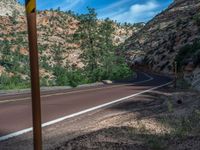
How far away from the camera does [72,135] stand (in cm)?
926

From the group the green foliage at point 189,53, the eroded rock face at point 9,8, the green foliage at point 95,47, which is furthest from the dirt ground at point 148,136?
the eroded rock face at point 9,8

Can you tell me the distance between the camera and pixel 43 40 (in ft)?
361

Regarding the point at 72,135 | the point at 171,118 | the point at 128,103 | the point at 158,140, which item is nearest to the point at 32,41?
the point at 158,140

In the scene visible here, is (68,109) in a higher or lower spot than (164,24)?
lower

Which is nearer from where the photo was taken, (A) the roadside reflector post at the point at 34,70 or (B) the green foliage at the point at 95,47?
(A) the roadside reflector post at the point at 34,70

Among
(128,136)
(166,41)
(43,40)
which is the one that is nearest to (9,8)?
(43,40)

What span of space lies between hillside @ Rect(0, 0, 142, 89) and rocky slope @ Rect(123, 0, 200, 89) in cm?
892

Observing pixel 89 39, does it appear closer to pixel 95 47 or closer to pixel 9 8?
pixel 95 47

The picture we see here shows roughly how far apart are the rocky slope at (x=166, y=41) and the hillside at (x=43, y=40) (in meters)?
8.92

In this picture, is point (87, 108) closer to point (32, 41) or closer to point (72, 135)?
point (72, 135)

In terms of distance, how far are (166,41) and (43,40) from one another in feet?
115

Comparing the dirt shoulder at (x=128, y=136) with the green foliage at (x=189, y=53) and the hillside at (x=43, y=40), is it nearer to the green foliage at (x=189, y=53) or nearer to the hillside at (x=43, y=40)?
the green foliage at (x=189, y=53)

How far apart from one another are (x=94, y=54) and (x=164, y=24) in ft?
214

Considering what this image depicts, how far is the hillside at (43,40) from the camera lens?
80756mm
